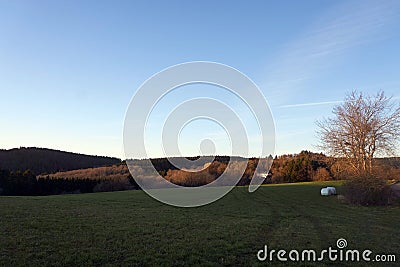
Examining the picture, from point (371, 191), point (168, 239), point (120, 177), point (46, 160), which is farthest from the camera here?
point (46, 160)

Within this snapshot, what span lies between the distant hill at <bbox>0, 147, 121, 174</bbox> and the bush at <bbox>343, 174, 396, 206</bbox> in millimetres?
70317

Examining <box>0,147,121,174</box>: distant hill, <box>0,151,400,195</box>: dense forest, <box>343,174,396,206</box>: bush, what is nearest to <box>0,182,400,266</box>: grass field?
<box>343,174,396,206</box>: bush

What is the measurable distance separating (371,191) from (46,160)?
84502mm

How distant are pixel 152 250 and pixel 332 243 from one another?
639cm

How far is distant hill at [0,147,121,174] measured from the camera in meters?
81.8

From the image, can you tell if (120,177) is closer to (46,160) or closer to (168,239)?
(46,160)

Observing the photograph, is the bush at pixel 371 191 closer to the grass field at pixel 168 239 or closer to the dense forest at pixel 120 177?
the dense forest at pixel 120 177

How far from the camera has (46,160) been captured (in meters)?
89.3

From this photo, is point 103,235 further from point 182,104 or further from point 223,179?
point 223,179

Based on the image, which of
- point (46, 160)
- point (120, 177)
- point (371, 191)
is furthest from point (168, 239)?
point (46, 160)

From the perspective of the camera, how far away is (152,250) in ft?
31.9

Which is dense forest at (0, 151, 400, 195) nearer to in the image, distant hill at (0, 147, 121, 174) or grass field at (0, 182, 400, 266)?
distant hill at (0, 147, 121, 174)

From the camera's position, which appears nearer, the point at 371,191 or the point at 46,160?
the point at 371,191

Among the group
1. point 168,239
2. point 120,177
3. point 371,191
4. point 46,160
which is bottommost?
point 168,239
